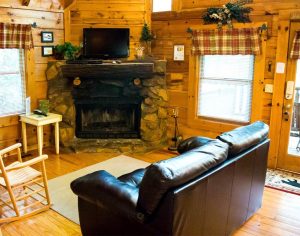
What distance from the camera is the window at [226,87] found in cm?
462

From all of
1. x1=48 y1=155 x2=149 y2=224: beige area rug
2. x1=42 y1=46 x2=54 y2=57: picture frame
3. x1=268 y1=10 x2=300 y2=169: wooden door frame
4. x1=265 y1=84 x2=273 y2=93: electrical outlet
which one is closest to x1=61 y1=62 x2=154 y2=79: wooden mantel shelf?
x1=42 y1=46 x2=54 y2=57: picture frame

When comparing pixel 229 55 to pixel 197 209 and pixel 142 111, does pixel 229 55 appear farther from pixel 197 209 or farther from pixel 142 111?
pixel 197 209

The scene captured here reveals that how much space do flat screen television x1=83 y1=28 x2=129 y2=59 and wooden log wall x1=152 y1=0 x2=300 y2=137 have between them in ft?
2.04

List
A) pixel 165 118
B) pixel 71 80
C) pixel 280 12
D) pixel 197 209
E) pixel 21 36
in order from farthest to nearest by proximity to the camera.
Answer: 1. pixel 165 118
2. pixel 71 80
3. pixel 21 36
4. pixel 280 12
5. pixel 197 209

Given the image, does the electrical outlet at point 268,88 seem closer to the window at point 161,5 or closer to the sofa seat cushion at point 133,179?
the window at point 161,5

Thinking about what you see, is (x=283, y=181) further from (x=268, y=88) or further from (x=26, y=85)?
(x=26, y=85)

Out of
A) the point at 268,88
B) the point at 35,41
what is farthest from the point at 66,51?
the point at 268,88

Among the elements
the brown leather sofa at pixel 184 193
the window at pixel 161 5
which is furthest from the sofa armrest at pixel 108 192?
the window at pixel 161 5

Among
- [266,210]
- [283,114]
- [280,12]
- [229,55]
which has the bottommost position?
[266,210]

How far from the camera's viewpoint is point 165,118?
17.7ft

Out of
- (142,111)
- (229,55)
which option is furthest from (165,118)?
(229,55)

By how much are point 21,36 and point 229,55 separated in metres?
3.09

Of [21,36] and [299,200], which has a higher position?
[21,36]

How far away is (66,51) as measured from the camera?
16.3 ft
